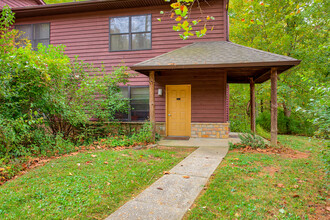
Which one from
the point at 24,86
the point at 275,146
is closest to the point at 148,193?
the point at 24,86

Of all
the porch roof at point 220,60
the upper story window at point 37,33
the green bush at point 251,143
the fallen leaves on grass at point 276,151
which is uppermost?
the upper story window at point 37,33

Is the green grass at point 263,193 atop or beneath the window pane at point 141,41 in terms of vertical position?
beneath

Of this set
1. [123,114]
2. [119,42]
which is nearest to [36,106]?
[123,114]

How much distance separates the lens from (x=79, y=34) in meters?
9.02

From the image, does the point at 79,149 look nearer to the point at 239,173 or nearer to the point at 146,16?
the point at 239,173

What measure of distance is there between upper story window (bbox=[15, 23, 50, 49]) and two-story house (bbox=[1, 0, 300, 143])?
1.3 inches

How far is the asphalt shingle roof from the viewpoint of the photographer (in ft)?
18.8

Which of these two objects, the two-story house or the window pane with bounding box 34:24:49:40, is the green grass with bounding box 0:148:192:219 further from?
the window pane with bounding box 34:24:49:40

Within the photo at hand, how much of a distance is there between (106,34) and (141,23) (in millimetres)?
1657

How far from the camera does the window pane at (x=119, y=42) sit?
865 cm

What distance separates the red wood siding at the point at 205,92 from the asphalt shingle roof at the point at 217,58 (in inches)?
37.7

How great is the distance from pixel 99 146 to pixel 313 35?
38.3 feet

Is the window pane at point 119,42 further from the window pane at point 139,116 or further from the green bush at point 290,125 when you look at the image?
the green bush at point 290,125

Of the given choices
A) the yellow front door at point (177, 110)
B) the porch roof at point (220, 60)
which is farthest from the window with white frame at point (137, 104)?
the porch roof at point (220, 60)
